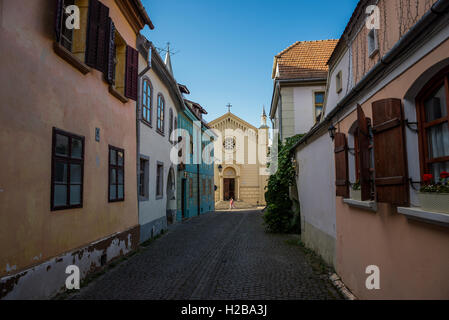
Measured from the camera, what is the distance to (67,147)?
5.99m

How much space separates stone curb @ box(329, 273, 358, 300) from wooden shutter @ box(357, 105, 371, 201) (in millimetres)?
1805

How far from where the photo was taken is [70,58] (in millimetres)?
5926

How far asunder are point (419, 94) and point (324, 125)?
401 centimetres

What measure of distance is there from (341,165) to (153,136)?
783 centimetres

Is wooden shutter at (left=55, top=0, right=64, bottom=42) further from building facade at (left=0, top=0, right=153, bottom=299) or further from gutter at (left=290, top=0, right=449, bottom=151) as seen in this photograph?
gutter at (left=290, top=0, right=449, bottom=151)

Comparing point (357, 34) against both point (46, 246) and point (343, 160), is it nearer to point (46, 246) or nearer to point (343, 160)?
point (343, 160)

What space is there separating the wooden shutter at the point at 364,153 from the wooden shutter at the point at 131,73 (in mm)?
6524

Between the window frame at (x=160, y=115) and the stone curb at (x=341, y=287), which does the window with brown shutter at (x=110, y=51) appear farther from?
the stone curb at (x=341, y=287)

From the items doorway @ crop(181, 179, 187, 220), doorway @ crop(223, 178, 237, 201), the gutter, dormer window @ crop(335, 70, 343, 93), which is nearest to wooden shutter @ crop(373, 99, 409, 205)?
the gutter

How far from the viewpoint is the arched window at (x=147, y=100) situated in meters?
10.9

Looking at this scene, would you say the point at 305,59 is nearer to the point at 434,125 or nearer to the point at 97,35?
the point at 97,35

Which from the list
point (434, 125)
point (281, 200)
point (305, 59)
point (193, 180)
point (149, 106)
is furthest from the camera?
point (193, 180)

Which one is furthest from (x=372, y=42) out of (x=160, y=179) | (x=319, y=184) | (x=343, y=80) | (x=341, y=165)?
(x=160, y=179)

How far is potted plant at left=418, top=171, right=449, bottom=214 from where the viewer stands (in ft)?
9.13
